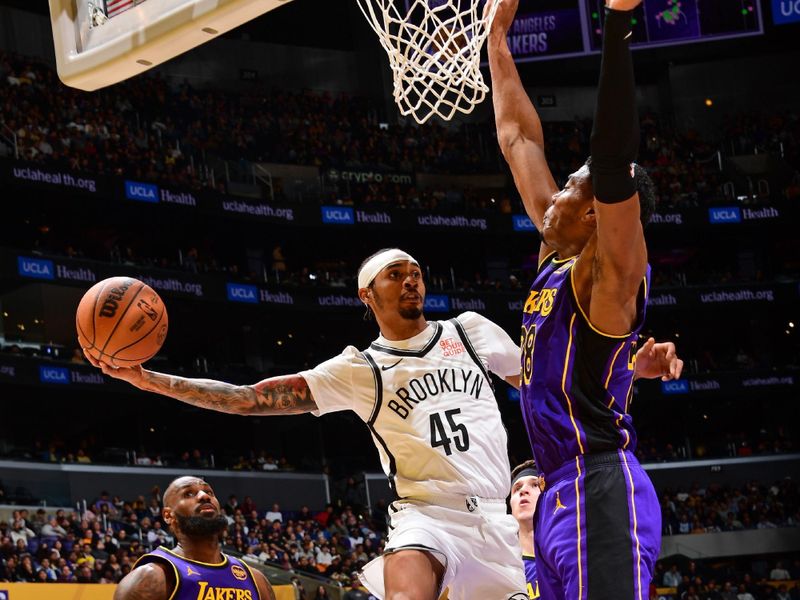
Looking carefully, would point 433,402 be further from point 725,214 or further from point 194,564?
point 725,214

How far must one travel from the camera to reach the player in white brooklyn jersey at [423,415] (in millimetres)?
4820

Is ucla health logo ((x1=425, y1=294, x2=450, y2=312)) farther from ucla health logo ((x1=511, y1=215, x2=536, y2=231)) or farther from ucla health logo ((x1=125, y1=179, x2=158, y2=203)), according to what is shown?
ucla health logo ((x1=125, y1=179, x2=158, y2=203))

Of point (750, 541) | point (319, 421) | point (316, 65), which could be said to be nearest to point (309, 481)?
point (319, 421)

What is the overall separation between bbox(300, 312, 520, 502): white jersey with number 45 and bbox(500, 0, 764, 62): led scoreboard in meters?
24.5

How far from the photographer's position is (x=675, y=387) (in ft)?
93.5

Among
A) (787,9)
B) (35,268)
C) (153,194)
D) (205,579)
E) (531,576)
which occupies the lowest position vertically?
(531,576)

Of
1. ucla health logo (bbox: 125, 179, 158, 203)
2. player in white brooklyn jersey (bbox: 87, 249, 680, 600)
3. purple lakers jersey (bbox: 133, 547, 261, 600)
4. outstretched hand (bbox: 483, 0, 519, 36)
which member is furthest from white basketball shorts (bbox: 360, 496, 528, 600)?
ucla health logo (bbox: 125, 179, 158, 203)

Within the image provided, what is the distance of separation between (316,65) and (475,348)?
94.1 ft

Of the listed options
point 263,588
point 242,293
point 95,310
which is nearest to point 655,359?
point 95,310

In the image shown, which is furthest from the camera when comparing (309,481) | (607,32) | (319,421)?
(319,421)

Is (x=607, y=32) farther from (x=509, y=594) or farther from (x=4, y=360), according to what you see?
(x=4, y=360)

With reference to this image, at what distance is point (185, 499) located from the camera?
19.3 feet

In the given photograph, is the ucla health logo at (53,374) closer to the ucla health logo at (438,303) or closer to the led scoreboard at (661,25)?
the ucla health logo at (438,303)

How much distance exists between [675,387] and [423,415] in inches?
965
